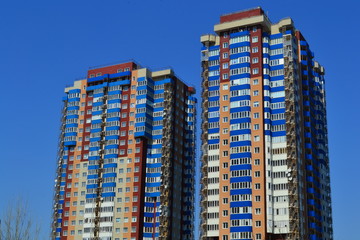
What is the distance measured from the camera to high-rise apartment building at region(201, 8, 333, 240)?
11919 centimetres

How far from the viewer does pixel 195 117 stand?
167250mm

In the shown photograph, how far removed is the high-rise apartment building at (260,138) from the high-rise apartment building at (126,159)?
20899 mm

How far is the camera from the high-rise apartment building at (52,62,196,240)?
144250 mm

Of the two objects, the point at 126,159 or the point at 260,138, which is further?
the point at 126,159

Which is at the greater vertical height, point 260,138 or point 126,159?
point 260,138

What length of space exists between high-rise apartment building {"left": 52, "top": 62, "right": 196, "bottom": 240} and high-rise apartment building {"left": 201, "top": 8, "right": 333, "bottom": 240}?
2090 centimetres

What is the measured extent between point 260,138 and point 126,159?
40.5 meters

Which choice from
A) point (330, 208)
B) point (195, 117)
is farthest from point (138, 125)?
point (330, 208)

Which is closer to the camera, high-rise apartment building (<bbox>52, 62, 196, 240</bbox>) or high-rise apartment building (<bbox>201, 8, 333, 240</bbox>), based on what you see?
high-rise apartment building (<bbox>201, 8, 333, 240</bbox>)

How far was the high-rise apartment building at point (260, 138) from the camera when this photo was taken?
391 feet

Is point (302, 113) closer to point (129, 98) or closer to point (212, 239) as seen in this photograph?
point (212, 239)

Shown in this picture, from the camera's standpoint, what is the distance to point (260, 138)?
12344 centimetres

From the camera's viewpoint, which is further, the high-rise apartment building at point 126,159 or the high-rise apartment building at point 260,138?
the high-rise apartment building at point 126,159

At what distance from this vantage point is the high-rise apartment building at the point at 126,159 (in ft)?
473
